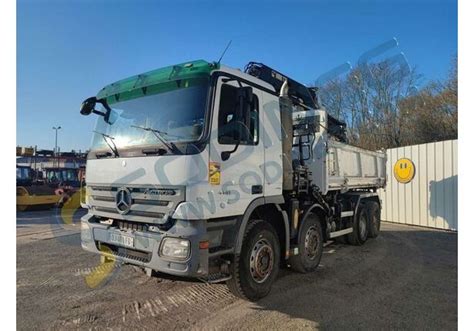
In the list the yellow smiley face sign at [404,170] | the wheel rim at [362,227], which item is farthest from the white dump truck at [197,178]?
the yellow smiley face sign at [404,170]

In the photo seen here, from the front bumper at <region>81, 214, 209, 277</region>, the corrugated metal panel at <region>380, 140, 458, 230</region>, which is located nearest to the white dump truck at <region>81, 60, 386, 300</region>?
the front bumper at <region>81, 214, 209, 277</region>

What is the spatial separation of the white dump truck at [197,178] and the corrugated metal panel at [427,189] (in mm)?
7112

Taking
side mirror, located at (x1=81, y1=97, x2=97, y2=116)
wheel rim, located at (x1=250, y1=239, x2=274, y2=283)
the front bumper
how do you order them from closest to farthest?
the front bumper → wheel rim, located at (x1=250, y1=239, x2=274, y2=283) → side mirror, located at (x1=81, y1=97, x2=97, y2=116)

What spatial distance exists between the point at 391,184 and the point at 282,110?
28.4 ft

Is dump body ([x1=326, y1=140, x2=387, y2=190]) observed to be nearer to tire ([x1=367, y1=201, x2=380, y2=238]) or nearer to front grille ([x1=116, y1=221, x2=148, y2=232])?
tire ([x1=367, y1=201, x2=380, y2=238])

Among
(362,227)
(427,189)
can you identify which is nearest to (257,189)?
(362,227)

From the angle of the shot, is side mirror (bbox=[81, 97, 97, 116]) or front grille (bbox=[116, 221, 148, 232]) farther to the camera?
side mirror (bbox=[81, 97, 97, 116])

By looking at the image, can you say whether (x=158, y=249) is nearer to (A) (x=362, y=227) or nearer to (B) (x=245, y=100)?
(B) (x=245, y=100)

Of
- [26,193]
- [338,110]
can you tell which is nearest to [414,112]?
[338,110]

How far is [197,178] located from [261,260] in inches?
61.4

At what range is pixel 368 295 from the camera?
443 centimetres

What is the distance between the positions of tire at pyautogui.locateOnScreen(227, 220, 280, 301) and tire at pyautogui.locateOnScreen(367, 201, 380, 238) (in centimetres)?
474

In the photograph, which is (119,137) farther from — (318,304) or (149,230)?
(318,304)

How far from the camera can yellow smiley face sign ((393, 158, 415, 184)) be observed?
1109cm
